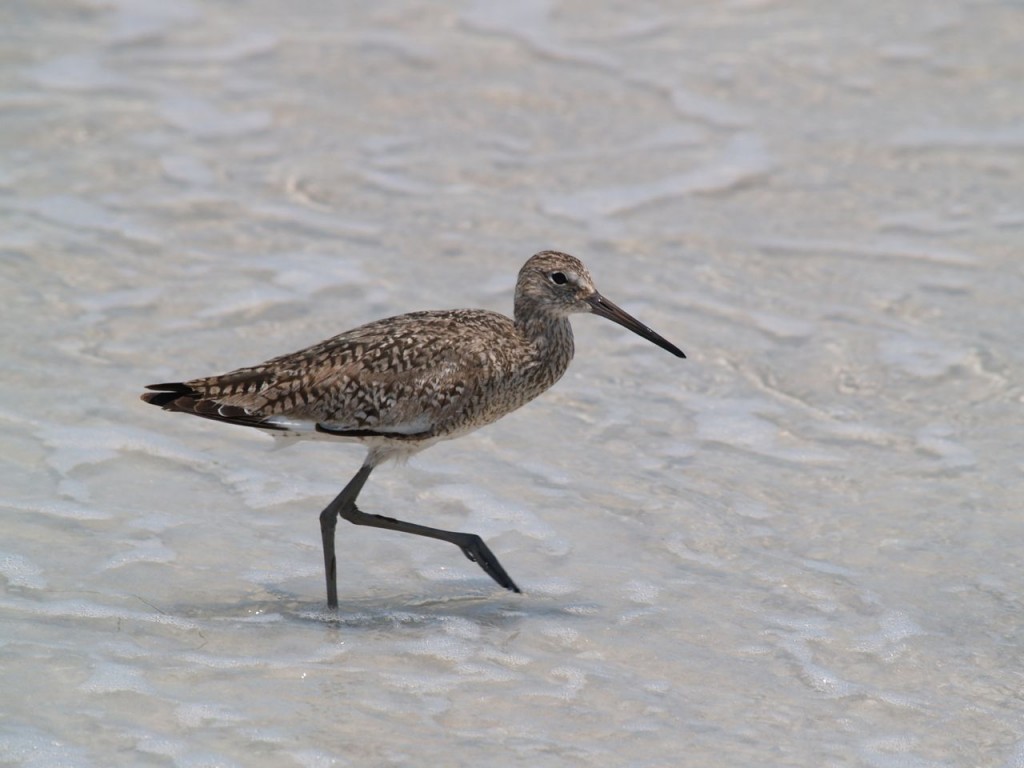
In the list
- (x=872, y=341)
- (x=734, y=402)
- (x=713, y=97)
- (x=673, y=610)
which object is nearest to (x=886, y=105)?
(x=713, y=97)

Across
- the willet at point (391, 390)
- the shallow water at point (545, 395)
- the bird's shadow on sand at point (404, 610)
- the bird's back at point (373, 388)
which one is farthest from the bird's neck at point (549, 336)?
the bird's shadow on sand at point (404, 610)

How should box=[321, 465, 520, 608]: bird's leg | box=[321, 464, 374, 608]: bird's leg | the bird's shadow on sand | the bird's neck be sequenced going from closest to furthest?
1. the bird's shadow on sand
2. box=[321, 464, 374, 608]: bird's leg
3. box=[321, 465, 520, 608]: bird's leg
4. the bird's neck

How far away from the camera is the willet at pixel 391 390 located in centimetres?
609

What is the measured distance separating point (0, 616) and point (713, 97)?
820 centimetres

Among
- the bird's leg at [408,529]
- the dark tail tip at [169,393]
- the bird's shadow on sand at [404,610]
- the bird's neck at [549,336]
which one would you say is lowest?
the bird's shadow on sand at [404,610]

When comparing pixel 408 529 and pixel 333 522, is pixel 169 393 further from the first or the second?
pixel 408 529

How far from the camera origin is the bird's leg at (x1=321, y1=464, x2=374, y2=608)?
19.8 ft

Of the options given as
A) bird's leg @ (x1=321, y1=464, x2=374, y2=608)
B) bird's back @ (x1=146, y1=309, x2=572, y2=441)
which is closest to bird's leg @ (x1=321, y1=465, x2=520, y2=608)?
bird's leg @ (x1=321, y1=464, x2=374, y2=608)

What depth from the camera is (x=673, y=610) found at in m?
6.24

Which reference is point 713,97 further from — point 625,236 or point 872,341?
point 872,341

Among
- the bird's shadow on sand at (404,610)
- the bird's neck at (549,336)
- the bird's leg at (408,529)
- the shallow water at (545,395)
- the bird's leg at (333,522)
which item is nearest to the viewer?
the shallow water at (545,395)

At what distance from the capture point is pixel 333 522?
6.18 meters

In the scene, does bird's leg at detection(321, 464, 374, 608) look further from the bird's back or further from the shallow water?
the bird's back

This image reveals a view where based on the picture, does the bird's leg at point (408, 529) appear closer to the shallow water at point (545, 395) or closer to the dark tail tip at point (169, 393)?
the shallow water at point (545, 395)
